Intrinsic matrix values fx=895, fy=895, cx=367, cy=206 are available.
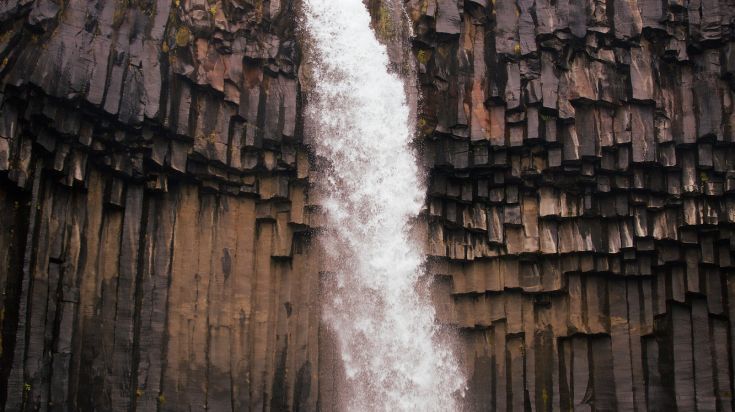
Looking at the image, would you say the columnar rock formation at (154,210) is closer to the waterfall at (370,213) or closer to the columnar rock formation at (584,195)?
the waterfall at (370,213)

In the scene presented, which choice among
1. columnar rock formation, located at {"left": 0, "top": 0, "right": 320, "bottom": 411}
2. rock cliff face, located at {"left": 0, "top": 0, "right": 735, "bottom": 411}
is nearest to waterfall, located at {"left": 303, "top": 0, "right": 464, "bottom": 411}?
rock cliff face, located at {"left": 0, "top": 0, "right": 735, "bottom": 411}

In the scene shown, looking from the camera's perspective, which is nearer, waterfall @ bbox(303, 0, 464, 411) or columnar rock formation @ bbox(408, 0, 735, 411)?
columnar rock formation @ bbox(408, 0, 735, 411)

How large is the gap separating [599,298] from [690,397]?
1.92 meters

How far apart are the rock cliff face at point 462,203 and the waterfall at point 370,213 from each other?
33cm

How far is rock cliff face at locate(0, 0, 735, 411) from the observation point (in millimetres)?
12430

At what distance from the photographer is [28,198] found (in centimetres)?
1116

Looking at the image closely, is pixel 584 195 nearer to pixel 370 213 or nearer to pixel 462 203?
pixel 462 203

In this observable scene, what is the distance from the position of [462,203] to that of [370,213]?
4.77ft

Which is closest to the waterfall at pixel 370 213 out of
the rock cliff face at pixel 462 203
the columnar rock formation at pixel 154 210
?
the rock cliff face at pixel 462 203

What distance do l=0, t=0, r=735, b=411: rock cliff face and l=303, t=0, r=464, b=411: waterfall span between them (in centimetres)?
33

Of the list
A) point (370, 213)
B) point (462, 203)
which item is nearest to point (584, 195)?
point (462, 203)

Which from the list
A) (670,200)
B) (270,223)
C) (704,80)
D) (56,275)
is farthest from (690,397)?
(56,275)

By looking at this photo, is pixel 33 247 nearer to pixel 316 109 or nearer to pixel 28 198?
pixel 28 198

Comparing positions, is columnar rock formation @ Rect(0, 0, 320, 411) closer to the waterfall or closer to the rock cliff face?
the rock cliff face
